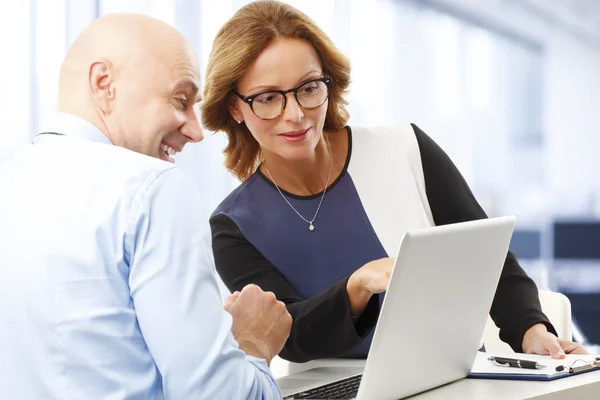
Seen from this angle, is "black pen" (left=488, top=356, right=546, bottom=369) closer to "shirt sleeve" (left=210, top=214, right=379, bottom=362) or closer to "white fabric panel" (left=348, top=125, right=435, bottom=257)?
"shirt sleeve" (left=210, top=214, right=379, bottom=362)

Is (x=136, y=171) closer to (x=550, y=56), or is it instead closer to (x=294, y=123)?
(x=294, y=123)

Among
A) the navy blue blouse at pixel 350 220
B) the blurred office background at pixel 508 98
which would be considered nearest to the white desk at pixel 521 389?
the navy blue blouse at pixel 350 220

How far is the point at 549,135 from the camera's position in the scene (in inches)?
249

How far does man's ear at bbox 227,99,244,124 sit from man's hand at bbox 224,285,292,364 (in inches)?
31.6

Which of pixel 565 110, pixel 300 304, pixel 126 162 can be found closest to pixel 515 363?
pixel 300 304

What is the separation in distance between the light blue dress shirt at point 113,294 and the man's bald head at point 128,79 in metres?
0.12

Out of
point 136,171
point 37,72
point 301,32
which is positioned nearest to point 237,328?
point 136,171

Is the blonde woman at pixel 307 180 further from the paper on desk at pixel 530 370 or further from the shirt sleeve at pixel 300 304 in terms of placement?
Answer: the paper on desk at pixel 530 370

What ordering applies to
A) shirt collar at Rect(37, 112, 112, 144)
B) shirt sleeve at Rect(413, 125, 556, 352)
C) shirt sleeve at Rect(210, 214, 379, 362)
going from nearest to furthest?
shirt collar at Rect(37, 112, 112, 144)
shirt sleeve at Rect(210, 214, 379, 362)
shirt sleeve at Rect(413, 125, 556, 352)

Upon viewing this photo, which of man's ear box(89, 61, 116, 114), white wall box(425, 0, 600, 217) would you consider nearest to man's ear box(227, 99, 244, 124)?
man's ear box(89, 61, 116, 114)

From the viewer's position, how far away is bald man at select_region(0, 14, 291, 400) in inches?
44.5

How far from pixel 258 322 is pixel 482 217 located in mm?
884

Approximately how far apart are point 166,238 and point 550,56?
5.84m

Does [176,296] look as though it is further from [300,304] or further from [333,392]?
[300,304]
